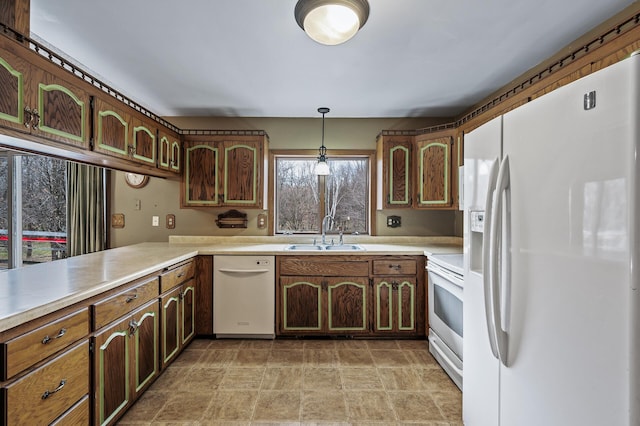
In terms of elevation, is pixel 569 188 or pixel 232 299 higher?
pixel 569 188

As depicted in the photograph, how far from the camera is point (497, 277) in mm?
1167

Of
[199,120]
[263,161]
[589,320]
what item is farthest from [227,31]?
[589,320]

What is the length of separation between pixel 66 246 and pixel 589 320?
3825 millimetres

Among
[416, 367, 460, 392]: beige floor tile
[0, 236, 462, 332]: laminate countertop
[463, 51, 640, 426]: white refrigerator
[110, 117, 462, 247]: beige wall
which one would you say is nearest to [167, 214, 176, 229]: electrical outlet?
[110, 117, 462, 247]: beige wall

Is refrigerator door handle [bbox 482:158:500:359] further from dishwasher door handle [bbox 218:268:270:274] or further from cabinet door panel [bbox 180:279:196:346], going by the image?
cabinet door panel [bbox 180:279:196:346]

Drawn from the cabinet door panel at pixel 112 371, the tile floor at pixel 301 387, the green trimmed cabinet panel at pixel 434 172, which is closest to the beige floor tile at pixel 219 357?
the tile floor at pixel 301 387

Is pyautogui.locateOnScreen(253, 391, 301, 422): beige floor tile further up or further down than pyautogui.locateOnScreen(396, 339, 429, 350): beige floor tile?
further down

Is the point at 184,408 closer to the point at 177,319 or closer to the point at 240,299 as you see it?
the point at 177,319

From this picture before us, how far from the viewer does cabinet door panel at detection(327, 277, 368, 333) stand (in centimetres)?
283

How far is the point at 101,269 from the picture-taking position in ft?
6.04

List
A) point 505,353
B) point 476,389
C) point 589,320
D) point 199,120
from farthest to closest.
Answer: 1. point 199,120
2. point 476,389
3. point 505,353
4. point 589,320

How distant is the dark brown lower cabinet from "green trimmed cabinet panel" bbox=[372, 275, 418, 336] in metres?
1.81

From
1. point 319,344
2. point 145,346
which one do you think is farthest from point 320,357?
point 145,346

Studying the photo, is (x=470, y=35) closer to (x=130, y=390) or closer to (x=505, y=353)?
(x=505, y=353)
